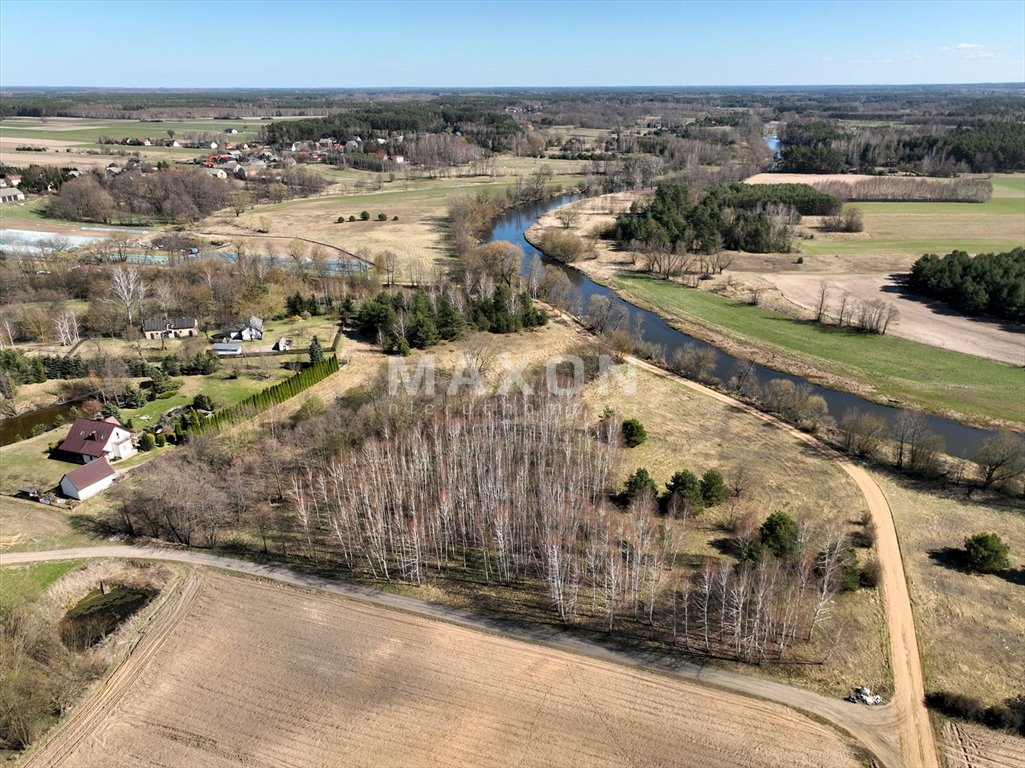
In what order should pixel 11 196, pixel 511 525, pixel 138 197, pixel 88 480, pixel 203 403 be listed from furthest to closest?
pixel 11 196
pixel 138 197
pixel 203 403
pixel 88 480
pixel 511 525

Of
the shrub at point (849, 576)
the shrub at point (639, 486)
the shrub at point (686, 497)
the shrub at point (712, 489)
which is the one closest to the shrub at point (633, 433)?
the shrub at point (639, 486)

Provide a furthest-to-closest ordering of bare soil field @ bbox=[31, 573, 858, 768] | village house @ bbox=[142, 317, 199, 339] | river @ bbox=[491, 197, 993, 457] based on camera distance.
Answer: village house @ bbox=[142, 317, 199, 339]
river @ bbox=[491, 197, 993, 457]
bare soil field @ bbox=[31, 573, 858, 768]

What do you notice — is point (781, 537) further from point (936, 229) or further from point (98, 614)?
point (936, 229)

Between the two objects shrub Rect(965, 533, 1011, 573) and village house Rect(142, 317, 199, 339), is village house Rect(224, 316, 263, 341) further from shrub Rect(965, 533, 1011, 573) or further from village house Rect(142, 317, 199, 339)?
shrub Rect(965, 533, 1011, 573)

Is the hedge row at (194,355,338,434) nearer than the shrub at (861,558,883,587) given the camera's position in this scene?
No

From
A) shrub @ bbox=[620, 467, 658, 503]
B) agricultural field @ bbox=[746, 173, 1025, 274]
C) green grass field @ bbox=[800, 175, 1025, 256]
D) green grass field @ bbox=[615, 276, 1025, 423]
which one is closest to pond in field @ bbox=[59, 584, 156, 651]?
shrub @ bbox=[620, 467, 658, 503]

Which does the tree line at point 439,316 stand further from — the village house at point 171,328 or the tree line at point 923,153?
the tree line at point 923,153

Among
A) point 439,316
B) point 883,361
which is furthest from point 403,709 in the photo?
point 883,361
